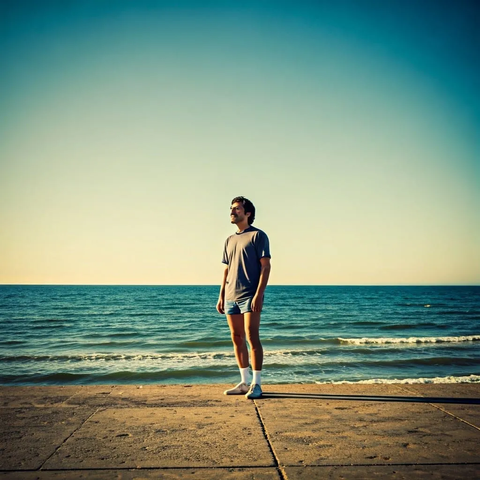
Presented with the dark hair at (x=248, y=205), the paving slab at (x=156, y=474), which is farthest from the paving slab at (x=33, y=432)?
the dark hair at (x=248, y=205)

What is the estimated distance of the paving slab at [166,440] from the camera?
7.37ft

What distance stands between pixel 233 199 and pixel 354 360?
700cm

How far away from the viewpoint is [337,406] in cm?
343

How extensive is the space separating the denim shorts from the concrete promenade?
2.72ft

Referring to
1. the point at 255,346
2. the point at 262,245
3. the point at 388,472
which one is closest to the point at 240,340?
the point at 255,346

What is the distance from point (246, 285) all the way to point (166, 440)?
5.74 ft

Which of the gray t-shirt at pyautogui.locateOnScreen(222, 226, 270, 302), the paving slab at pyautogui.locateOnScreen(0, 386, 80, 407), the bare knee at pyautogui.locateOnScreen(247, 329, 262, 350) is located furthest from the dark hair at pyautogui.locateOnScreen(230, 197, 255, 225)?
the paving slab at pyautogui.locateOnScreen(0, 386, 80, 407)

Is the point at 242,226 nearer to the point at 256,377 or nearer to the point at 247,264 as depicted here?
the point at 247,264

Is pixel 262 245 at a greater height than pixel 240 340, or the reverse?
pixel 262 245

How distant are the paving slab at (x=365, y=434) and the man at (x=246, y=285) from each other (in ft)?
1.74

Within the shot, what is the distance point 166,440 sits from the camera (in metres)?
2.58

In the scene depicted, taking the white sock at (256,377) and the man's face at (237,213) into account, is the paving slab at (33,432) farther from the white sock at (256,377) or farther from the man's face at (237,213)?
the man's face at (237,213)

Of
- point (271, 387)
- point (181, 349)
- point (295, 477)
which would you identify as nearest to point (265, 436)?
point (295, 477)

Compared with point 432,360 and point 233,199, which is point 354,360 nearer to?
point 432,360
